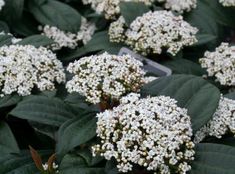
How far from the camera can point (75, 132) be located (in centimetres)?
150

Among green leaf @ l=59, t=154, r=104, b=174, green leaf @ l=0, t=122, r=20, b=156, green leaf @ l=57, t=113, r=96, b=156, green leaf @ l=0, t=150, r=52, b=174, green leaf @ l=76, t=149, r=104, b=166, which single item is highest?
green leaf @ l=57, t=113, r=96, b=156

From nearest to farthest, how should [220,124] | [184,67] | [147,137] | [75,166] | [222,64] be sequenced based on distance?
1. [147,137]
2. [75,166]
3. [220,124]
4. [222,64]
5. [184,67]

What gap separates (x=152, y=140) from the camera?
4.43 feet

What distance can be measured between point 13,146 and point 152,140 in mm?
497

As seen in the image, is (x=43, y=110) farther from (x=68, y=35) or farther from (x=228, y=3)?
(x=228, y=3)

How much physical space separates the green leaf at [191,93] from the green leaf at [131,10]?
0.62m

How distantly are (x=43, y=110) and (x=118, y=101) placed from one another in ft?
0.77

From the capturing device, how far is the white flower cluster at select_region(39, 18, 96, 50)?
2.24 metres

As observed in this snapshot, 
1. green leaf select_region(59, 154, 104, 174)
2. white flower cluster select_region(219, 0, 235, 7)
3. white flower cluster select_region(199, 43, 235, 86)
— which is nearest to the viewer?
green leaf select_region(59, 154, 104, 174)

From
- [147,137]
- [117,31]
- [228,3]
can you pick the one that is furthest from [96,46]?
[147,137]

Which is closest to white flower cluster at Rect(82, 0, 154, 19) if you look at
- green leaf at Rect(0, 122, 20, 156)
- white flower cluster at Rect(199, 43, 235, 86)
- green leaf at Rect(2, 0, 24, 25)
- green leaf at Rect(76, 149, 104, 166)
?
green leaf at Rect(2, 0, 24, 25)

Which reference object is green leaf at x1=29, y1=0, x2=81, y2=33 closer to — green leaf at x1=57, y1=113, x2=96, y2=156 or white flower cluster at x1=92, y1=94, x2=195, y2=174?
green leaf at x1=57, y1=113, x2=96, y2=156

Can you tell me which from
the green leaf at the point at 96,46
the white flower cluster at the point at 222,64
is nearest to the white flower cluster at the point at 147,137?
the white flower cluster at the point at 222,64

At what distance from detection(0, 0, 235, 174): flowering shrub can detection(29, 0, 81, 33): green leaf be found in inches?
1.3
